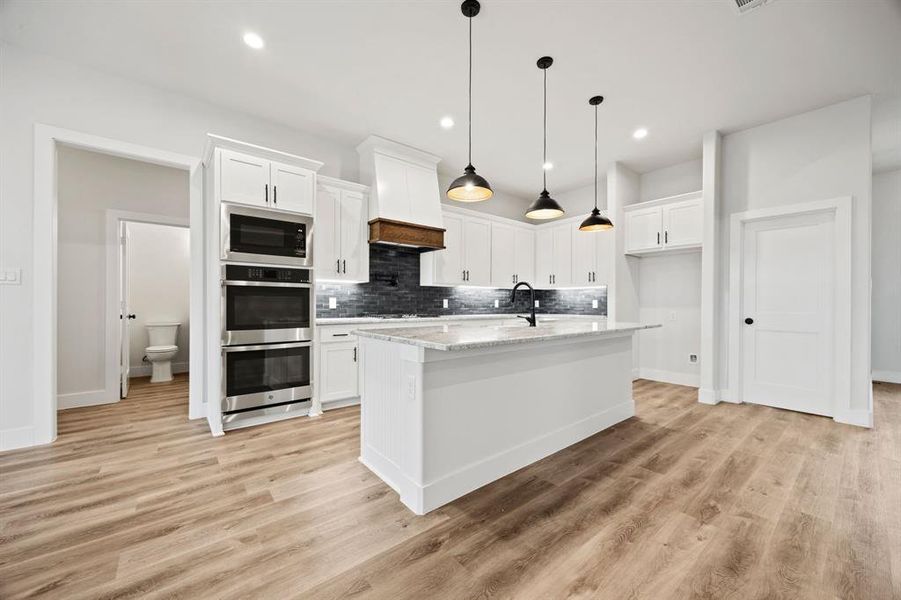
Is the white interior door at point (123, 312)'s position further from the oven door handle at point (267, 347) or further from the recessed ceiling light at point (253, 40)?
the recessed ceiling light at point (253, 40)

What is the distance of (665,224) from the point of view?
16.8 feet

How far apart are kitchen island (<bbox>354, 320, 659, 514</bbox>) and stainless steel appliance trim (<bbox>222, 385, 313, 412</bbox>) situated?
1.31 meters

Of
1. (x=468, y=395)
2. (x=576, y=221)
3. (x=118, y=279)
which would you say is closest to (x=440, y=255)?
(x=576, y=221)

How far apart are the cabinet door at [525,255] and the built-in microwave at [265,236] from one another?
147 inches

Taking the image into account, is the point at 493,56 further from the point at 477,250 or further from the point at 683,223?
the point at 683,223

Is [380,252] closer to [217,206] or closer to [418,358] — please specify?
[217,206]

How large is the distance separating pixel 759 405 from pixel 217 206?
239 inches

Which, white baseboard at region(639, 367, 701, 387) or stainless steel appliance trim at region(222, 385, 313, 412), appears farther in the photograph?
white baseboard at region(639, 367, 701, 387)

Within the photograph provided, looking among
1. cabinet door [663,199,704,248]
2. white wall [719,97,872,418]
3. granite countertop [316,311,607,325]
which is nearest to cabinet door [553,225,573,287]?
granite countertop [316,311,607,325]

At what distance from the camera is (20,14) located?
103 inches

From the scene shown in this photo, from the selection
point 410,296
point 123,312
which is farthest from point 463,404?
point 123,312

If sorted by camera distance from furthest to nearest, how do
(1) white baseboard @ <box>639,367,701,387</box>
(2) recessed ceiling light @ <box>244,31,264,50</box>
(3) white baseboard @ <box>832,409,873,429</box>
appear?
1. (1) white baseboard @ <box>639,367,701,387</box>
2. (3) white baseboard @ <box>832,409,873,429</box>
3. (2) recessed ceiling light @ <box>244,31,264,50</box>

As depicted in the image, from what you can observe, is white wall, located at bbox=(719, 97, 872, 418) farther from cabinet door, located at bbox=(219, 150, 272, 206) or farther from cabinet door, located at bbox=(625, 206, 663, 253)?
cabinet door, located at bbox=(219, 150, 272, 206)

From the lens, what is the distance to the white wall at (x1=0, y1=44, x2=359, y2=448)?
2.90 meters
